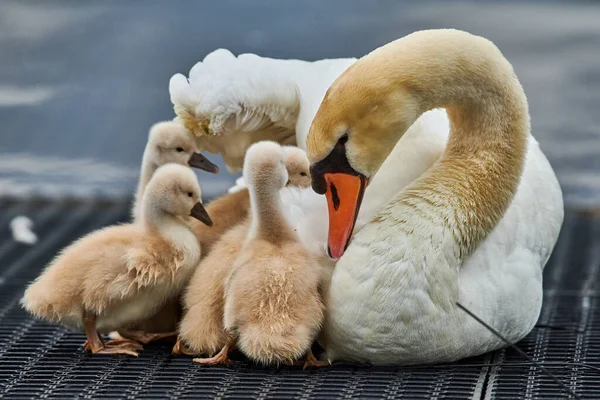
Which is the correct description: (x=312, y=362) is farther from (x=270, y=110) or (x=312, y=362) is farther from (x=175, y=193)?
(x=270, y=110)

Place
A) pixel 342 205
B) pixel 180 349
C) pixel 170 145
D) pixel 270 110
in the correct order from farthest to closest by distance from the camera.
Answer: pixel 170 145
pixel 270 110
pixel 180 349
pixel 342 205

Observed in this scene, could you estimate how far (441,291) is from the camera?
4.26 meters

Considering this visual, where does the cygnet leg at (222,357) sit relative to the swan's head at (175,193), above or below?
below

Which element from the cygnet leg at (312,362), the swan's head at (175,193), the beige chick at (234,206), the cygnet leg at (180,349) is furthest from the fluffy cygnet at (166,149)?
the cygnet leg at (312,362)

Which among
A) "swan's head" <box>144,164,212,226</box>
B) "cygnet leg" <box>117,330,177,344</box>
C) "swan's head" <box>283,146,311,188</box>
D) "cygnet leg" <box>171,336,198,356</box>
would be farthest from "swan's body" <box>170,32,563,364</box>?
"cygnet leg" <box>117,330,177,344</box>

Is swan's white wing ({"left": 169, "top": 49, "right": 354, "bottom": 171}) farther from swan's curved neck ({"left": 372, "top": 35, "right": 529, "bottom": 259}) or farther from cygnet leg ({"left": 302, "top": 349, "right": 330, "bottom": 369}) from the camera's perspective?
cygnet leg ({"left": 302, "top": 349, "right": 330, "bottom": 369})

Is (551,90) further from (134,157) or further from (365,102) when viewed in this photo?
(365,102)

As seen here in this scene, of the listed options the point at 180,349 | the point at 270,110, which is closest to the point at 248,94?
the point at 270,110

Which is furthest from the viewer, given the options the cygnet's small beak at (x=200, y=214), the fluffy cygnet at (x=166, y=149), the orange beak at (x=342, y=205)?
the fluffy cygnet at (x=166, y=149)

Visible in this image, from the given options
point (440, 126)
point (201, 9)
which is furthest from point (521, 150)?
point (201, 9)

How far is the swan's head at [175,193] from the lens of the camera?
4652 mm

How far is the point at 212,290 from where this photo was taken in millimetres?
4477

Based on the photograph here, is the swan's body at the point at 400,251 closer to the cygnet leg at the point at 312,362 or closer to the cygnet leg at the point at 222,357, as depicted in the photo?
the cygnet leg at the point at 312,362

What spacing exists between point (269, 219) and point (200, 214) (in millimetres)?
465
